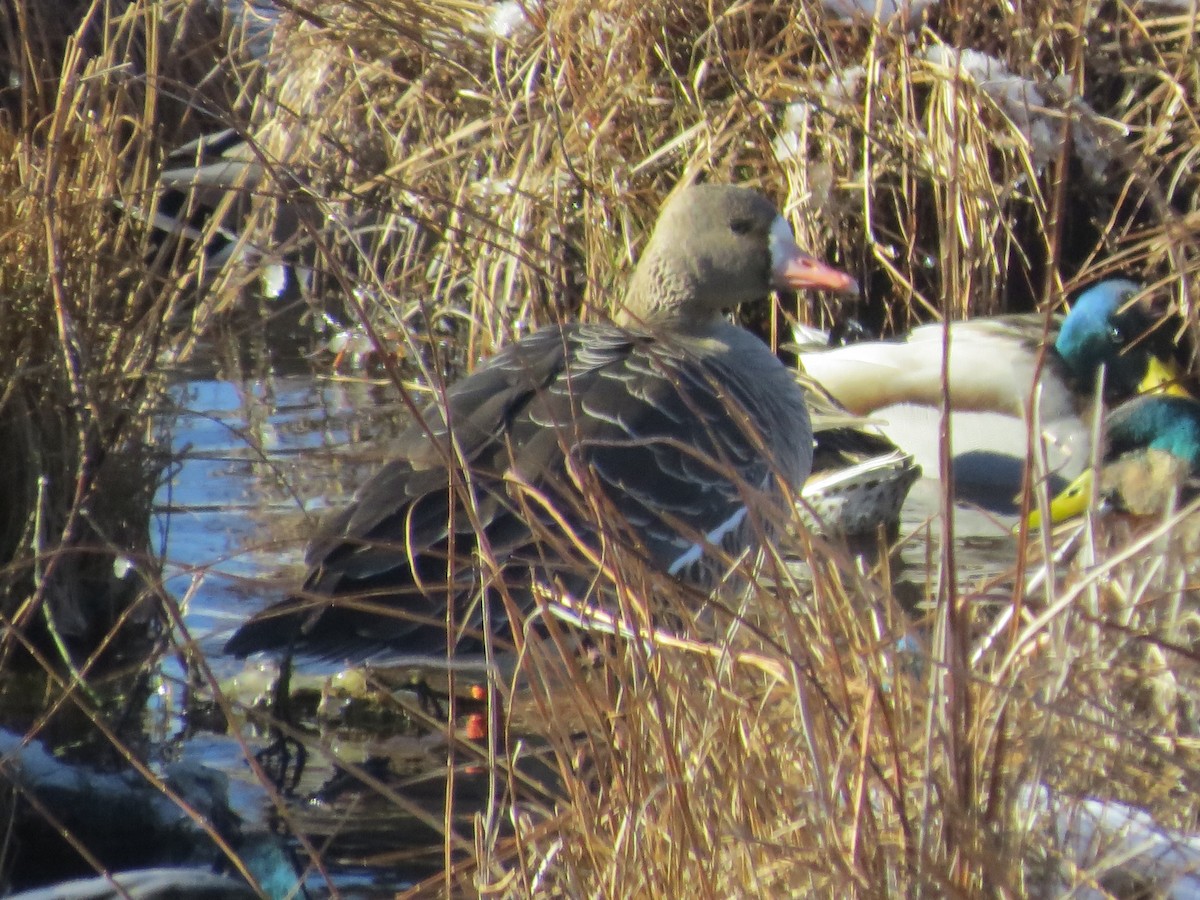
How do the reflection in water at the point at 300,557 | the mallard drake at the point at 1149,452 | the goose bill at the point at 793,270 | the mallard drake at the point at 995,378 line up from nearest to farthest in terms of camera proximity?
1. the reflection in water at the point at 300,557
2. the goose bill at the point at 793,270
3. the mallard drake at the point at 1149,452
4. the mallard drake at the point at 995,378

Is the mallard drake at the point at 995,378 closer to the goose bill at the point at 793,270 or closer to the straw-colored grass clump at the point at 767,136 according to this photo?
the straw-colored grass clump at the point at 767,136

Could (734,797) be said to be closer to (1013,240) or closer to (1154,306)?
(1013,240)

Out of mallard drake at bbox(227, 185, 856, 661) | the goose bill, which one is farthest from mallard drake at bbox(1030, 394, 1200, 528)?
mallard drake at bbox(227, 185, 856, 661)

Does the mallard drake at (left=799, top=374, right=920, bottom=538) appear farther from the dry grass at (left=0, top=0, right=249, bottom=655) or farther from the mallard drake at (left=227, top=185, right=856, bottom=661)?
the dry grass at (left=0, top=0, right=249, bottom=655)

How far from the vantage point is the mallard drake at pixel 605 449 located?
135 inches

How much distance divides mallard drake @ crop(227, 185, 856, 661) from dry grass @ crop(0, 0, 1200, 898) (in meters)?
Answer: 0.24

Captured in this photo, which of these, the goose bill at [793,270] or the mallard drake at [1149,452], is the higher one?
the goose bill at [793,270]

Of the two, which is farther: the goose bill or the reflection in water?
the goose bill

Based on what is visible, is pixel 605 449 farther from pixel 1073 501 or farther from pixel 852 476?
pixel 1073 501

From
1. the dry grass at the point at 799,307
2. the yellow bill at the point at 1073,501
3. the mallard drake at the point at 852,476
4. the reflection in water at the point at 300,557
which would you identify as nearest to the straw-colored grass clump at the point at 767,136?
the dry grass at the point at 799,307

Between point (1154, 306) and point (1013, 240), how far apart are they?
123 cm

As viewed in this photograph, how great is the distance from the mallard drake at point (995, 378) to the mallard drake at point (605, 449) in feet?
4.37

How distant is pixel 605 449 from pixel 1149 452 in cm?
277

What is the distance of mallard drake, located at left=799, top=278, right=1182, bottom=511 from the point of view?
5953 mm
